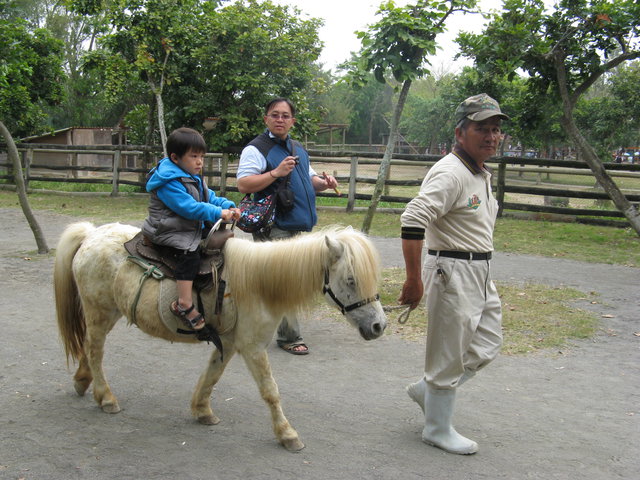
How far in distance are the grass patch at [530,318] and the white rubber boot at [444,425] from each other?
2.00 m

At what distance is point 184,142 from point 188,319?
1.05 metres

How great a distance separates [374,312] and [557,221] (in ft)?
36.4

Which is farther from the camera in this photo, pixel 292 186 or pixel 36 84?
pixel 36 84

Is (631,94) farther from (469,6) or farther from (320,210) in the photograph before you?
(469,6)

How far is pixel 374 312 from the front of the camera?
120 inches

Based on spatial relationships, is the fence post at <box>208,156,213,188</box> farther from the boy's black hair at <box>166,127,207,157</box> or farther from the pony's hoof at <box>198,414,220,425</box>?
the pony's hoof at <box>198,414,220,425</box>

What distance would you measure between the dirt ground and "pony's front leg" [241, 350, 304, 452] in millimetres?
65

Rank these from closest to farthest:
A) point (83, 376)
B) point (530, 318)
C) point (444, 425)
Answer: point (444, 425), point (83, 376), point (530, 318)

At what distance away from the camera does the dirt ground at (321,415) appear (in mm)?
3092

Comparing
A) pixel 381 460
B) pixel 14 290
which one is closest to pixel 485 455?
pixel 381 460

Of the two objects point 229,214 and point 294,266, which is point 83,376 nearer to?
point 229,214

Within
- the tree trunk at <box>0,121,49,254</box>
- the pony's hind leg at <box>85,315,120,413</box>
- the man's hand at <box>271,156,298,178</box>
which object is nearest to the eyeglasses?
the man's hand at <box>271,156,298,178</box>

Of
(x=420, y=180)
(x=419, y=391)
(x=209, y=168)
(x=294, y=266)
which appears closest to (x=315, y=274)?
(x=294, y=266)

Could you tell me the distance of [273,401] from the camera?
3289mm
